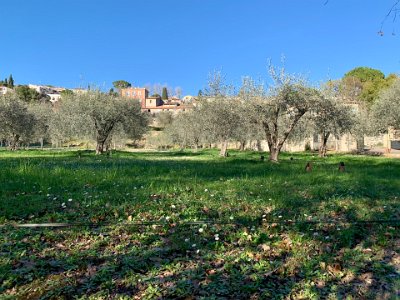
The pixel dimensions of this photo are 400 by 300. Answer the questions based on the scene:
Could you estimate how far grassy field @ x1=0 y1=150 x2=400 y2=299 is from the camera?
3637 millimetres

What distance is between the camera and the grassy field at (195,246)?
11.9 feet

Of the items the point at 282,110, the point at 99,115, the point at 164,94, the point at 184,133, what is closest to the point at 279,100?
the point at 282,110

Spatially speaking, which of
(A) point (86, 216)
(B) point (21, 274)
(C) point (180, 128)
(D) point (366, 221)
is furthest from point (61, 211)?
(C) point (180, 128)

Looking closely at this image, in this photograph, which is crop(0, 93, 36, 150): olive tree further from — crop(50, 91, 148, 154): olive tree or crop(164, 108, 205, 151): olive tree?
crop(164, 108, 205, 151): olive tree

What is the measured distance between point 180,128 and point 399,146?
42.0m

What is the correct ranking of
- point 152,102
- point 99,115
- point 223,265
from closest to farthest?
point 223,265
point 99,115
point 152,102

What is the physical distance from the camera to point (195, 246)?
4598 mm

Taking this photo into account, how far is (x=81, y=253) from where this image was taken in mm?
4324

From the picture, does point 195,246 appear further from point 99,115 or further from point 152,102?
point 152,102

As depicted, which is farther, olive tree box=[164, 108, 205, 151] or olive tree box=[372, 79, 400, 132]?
olive tree box=[164, 108, 205, 151]

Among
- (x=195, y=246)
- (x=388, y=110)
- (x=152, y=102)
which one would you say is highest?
(x=152, y=102)

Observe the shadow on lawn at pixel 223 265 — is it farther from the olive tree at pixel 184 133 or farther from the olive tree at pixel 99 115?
the olive tree at pixel 184 133

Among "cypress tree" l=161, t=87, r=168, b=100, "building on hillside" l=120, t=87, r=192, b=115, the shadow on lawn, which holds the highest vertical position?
"cypress tree" l=161, t=87, r=168, b=100

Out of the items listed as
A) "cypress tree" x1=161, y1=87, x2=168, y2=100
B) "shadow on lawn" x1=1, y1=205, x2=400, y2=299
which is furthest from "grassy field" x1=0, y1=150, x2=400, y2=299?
"cypress tree" x1=161, y1=87, x2=168, y2=100
